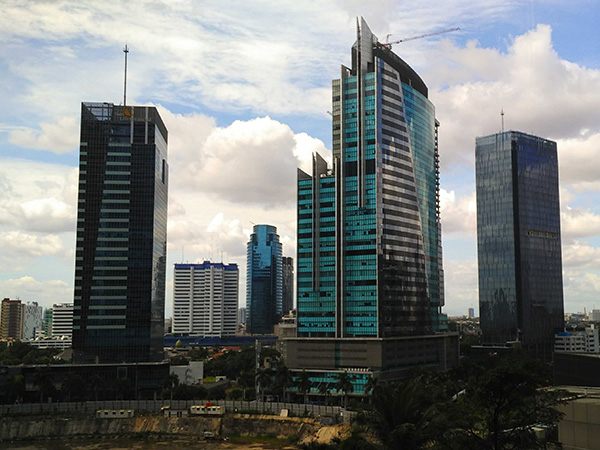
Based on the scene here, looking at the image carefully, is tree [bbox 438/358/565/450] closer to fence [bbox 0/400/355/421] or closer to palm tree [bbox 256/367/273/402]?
fence [bbox 0/400/355/421]

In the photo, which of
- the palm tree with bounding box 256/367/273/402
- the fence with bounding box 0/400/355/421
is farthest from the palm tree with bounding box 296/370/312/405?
the fence with bounding box 0/400/355/421

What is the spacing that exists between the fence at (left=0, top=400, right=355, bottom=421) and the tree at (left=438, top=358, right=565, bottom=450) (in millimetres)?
119496

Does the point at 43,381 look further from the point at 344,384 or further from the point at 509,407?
the point at 509,407

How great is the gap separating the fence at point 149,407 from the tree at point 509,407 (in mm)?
119496

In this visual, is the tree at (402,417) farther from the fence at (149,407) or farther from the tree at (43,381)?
the tree at (43,381)

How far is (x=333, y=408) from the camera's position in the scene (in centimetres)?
15462

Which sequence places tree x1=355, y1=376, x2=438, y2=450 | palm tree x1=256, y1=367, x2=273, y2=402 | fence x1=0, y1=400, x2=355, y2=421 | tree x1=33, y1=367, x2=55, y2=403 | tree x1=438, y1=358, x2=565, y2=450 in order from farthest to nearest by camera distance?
1. palm tree x1=256, y1=367, x2=273, y2=402
2. tree x1=33, y1=367, x2=55, y2=403
3. fence x1=0, y1=400, x2=355, y2=421
4. tree x1=355, y1=376, x2=438, y2=450
5. tree x1=438, y1=358, x2=565, y2=450

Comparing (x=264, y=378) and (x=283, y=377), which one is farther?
(x=264, y=378)

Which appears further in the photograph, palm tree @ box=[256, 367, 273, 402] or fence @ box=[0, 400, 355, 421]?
palm tree @ box=[256, 367, 273, 402]

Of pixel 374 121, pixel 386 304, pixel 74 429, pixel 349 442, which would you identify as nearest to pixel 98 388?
pixel 74 429

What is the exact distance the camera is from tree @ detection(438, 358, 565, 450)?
37156mm

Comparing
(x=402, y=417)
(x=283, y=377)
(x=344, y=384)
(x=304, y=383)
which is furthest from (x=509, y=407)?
(x=283, y=377)

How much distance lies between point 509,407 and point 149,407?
486 ft

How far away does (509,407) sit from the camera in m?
38.3
